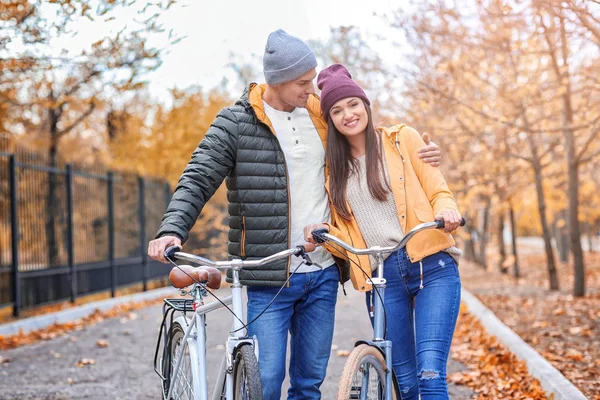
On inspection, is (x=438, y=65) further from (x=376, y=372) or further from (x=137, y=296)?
(x=376, y=372)

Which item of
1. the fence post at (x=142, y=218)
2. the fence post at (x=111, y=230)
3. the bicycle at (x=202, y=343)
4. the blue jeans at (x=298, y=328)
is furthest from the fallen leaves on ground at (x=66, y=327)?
the blue jeans at (x=298, y=328)

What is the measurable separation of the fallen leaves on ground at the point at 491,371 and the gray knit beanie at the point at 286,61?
3.21 metres

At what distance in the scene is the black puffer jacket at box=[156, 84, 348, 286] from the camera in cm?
371

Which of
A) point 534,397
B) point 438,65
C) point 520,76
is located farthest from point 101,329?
point 520,76

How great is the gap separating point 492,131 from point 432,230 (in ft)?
35.4

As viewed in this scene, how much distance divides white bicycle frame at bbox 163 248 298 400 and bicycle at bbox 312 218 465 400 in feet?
1.16

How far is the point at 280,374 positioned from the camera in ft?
12.1

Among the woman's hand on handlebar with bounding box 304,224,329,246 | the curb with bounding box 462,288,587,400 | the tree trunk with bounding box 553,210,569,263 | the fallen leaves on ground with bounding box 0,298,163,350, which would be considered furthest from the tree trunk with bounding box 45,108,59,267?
the tree trunk with bounding box 553,210,569,263

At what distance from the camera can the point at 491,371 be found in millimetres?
7102

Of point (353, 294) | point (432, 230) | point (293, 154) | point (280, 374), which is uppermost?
point (293, 154)

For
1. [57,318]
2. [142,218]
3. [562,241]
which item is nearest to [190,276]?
[57,318]

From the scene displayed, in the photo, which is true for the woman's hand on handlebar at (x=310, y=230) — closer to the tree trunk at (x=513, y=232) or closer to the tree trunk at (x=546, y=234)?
the tree trunk at (x=546, y=234)

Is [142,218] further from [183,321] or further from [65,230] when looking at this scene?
[183,321]

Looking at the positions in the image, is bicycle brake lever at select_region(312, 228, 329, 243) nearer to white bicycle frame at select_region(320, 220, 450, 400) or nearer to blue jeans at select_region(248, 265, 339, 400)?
white bicycle frame at select_region(320, 220, 450, 400)
